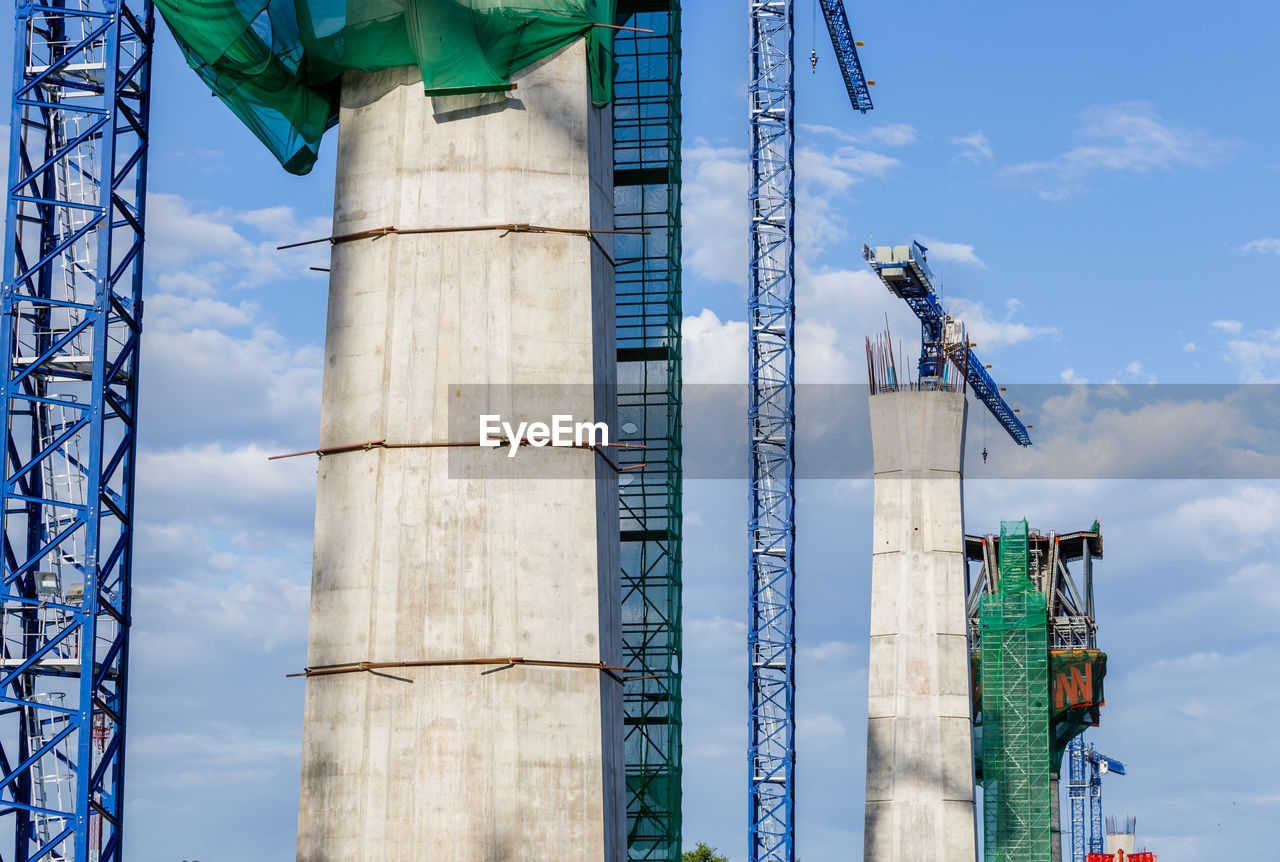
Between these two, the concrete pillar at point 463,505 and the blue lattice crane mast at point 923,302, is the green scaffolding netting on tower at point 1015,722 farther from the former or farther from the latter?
the concrete pillar at point 463,505

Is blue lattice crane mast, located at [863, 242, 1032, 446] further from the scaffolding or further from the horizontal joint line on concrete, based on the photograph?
the horizontal joint line on concrete

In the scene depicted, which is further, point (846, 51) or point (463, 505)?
point (846, 51)

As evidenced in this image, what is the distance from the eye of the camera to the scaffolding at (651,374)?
157 ft

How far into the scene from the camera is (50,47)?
3522 centimetres

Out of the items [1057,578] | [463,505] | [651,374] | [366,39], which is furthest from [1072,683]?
[366,39]

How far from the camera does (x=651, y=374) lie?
48.6 m

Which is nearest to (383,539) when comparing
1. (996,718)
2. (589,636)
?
(589,636)

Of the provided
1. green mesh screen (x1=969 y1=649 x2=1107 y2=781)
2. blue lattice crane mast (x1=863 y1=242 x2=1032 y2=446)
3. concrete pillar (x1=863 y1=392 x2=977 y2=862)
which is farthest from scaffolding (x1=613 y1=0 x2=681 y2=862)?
green mesh screen (x1=969 y1=649 x2=1107 y2=781)

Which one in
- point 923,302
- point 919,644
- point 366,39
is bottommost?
point 919,644

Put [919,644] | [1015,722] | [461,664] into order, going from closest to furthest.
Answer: [461,664], [919,644], [1015,722]

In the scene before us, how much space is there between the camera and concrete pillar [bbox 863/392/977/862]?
185 feet

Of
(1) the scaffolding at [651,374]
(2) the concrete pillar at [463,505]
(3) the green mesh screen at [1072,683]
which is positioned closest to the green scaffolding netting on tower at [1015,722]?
(3) the green mesh screen at [1072,683]

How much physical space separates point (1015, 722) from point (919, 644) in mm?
21140

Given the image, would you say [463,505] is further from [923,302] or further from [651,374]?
[923,302]
